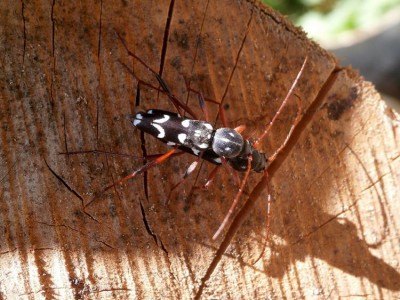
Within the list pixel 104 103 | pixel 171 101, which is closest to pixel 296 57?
pixel 171 101

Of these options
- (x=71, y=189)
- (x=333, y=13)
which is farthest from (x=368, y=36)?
(x=71, y=189)

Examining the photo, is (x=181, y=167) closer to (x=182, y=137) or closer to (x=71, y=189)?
(x=182, y=137)

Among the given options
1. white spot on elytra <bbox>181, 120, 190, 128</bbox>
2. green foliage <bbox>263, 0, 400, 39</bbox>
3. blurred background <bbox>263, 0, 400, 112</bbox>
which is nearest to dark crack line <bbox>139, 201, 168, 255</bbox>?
white spot on elytra <bbox>181, 120, 190, 128</bbox>

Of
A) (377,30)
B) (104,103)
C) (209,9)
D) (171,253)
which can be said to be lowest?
(171,253)

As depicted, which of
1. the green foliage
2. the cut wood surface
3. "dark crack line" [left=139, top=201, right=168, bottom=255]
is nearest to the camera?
the cut wood surface

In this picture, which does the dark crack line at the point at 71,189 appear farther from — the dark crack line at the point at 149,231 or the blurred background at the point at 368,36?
the blurred background at the point at 368,36

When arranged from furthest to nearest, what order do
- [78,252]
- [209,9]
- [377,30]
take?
[377,30] < [209,9] < [78,252]

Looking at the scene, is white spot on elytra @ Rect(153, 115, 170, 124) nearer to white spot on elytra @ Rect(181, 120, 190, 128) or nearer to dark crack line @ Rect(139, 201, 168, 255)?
white spot on elytra @ Rect(181, 120, 190, 128)

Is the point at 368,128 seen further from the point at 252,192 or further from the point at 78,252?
the point at 78,252
